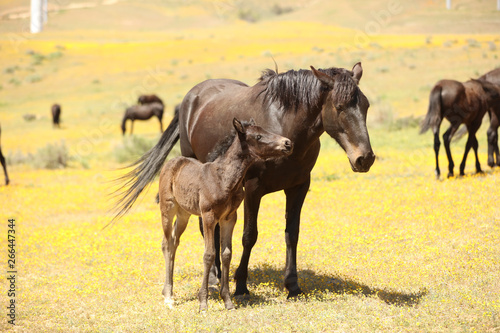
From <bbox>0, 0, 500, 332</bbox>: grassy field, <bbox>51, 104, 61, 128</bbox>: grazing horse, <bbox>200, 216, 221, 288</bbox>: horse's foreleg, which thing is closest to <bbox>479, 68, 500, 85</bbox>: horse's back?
<bbox>0, 0, 500, 332</bbox>: grassy field

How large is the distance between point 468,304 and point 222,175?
3071 mm

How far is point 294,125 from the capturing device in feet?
20.2

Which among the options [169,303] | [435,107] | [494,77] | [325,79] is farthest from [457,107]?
[169,303]

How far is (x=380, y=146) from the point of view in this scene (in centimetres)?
1994

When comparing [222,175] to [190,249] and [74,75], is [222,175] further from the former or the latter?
[74,75]

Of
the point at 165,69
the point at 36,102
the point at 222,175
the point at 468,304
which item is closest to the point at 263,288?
the point at 222,175

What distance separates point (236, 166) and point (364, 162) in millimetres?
1402

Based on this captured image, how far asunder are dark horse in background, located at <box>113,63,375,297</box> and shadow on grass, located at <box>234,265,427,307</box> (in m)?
0.26

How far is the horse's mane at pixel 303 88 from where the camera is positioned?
5.75 m

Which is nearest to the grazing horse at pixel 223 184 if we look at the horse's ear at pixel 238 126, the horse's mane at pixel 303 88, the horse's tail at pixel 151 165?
the horse's ear at pixel 238 126

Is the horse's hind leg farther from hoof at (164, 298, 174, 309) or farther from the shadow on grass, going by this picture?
the shadow on grass

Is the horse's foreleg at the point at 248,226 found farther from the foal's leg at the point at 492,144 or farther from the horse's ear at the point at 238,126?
the foal's leg at the point at 492,144

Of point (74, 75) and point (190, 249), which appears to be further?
point (74, 75)

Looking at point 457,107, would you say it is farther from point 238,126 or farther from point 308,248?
point 238,126
